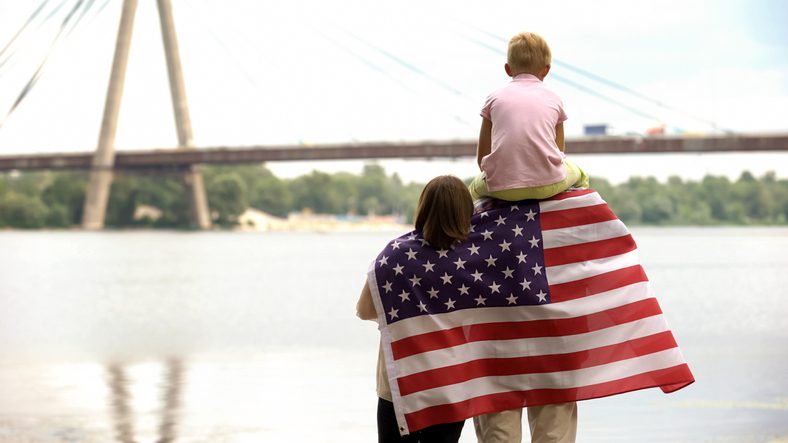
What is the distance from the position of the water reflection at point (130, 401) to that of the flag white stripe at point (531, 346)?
2.85m

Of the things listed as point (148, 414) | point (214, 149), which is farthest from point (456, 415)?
point (214, 149)

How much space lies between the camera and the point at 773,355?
11273mm

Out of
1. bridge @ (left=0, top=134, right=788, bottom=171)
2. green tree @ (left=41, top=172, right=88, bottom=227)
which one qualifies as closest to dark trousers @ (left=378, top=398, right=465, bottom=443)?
bridge @ (left=0, top=134, right=788, bottom=171)

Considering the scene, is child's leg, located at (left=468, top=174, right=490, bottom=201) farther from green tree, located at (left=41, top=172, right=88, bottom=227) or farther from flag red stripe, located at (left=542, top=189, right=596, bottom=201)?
green tree, located at (left=41, top=172, right=88, bottom=227)

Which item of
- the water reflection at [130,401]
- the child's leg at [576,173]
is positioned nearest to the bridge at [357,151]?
the water reflection at [130,401]

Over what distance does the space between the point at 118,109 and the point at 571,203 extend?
52018 millimetres

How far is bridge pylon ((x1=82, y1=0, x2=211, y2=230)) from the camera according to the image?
51125 millimetres

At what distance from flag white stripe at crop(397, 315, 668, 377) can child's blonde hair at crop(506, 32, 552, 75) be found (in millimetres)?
778

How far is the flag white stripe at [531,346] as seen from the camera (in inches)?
132

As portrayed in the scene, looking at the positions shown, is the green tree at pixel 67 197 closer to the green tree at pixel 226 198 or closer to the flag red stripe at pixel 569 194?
the green tree at pixel 226 198

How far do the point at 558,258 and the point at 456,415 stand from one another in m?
0.54

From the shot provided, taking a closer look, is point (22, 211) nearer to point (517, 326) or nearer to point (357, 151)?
point (357, 151)

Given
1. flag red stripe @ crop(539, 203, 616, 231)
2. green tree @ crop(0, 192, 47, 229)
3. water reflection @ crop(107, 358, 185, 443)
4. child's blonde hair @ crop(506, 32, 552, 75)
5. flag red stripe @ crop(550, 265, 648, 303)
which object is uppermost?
child's blonde hair @ crop(506, 32, 552, 75)

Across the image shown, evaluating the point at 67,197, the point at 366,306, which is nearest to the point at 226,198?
the point at 67,197
